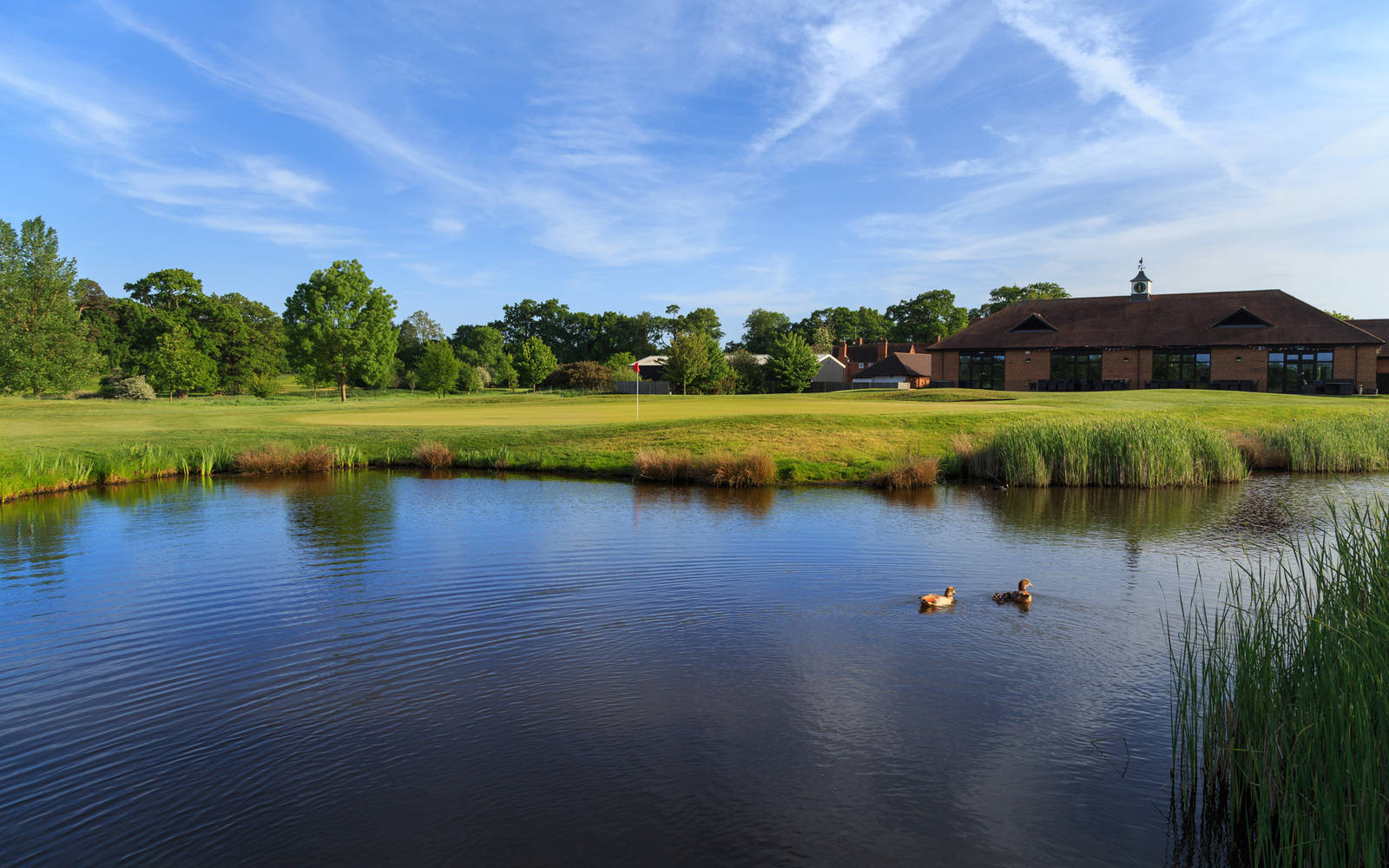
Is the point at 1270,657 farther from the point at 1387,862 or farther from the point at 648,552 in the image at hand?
the point at 648,552

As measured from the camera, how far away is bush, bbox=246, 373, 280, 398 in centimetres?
7294

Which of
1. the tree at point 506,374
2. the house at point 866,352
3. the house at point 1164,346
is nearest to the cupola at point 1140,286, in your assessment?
the house at point 1164,346

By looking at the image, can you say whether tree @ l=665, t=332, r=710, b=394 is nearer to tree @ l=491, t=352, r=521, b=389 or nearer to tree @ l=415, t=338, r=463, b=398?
tree @ l=415, t=338, r=463, b=398

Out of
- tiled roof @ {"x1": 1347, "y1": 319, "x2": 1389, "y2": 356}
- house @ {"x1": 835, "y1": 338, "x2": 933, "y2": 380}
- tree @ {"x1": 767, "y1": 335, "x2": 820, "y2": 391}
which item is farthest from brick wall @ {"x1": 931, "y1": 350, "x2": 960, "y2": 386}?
tiled roof @ {"x1": 1347, "y1": 319, "x2": 1389, "y2": 356}

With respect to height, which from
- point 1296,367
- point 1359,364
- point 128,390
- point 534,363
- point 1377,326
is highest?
point 1377,326

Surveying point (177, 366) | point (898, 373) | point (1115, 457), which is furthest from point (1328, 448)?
point (177, 366)

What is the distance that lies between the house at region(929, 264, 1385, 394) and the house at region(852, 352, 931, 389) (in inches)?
663

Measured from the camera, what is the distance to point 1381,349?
5803cm

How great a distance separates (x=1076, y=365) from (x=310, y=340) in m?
58.7

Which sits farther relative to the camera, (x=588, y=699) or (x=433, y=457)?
(x=433, y=457)

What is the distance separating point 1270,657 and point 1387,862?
1.46 m

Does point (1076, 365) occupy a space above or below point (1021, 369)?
above

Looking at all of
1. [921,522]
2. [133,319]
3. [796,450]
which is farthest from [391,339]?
[921,522]

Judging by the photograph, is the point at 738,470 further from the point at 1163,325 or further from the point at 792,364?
the point at 792,364
